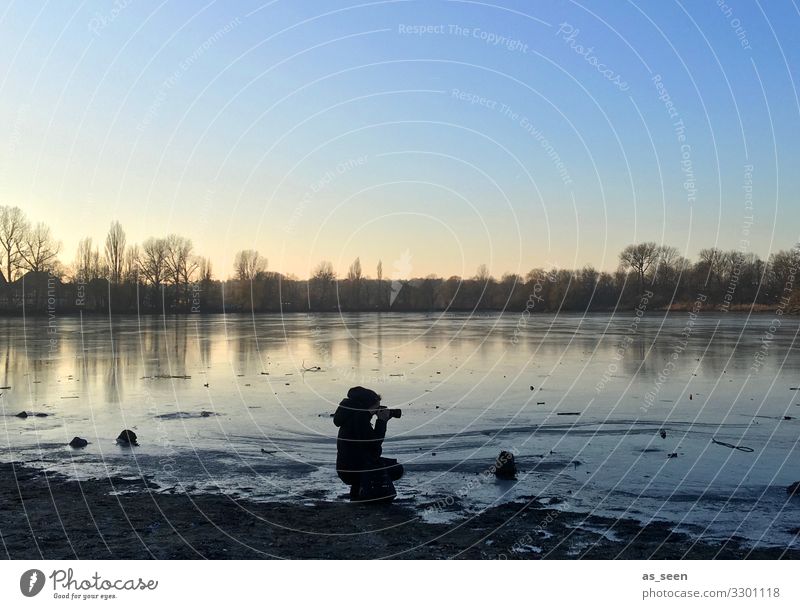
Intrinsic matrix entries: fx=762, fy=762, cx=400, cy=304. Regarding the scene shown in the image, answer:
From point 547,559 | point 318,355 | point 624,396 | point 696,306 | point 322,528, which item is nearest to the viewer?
point 547,559

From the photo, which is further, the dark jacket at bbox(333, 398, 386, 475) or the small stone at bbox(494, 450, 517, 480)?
the small stone at bbox(494, 450, 517, 480)

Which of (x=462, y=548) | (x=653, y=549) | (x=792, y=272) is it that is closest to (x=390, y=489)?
(x=462, y=548)

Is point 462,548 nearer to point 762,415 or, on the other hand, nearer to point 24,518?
point 24,518

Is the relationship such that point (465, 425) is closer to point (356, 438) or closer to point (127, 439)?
point (356, 438)

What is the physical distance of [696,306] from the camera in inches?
4707

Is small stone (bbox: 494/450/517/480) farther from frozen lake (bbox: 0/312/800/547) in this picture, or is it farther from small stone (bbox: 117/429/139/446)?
small stone (bbox: 117/429/139/446)

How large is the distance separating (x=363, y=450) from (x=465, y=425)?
644 cm

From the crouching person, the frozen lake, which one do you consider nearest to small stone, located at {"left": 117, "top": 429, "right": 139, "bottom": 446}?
the frozen lake

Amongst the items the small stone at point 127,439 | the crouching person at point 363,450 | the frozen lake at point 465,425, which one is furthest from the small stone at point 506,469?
the small stone at point 127,439

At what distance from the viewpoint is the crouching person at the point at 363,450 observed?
10.4m
